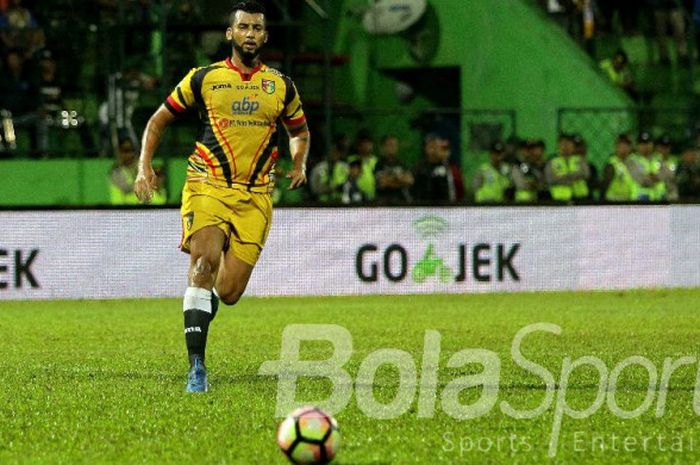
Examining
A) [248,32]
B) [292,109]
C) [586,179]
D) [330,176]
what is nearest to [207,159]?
[292,109]

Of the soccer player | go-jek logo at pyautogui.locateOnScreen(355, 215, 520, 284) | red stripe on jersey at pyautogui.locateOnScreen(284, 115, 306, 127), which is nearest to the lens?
the soccer player

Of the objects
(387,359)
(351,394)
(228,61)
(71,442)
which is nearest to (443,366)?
(387,359)

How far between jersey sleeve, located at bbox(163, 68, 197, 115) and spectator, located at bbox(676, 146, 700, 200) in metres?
13.4

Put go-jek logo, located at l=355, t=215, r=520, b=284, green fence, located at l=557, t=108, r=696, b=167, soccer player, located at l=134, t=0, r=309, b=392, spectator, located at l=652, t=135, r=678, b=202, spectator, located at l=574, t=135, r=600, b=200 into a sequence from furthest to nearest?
1. green fence, located at l=557, t=108, r=696, b=167
2. spectator, located at l=652, t=135, r=678, b=202
3. spectator, located at l=574, t=135, r=600, b=200
4. go-jek logo, located at l=355, t=215, r=520, b=284
5. soccer player, located at l=134, t=0, r=309, b=392

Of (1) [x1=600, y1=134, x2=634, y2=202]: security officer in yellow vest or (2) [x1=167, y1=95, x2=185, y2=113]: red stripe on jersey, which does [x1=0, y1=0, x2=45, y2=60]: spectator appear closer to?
(1) [x1=600, y1=134, x2=634, y2=202]: security officer in yellow vest

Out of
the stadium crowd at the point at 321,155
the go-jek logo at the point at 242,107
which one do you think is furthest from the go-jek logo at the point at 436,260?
the go-jek logo at the point at 242,107

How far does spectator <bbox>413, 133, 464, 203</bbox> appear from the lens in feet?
70.3

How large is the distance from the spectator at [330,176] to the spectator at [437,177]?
41.0 inches

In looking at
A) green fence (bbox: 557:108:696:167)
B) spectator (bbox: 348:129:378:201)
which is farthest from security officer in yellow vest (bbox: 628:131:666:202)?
spectator (bbox: 348:129:378:201)

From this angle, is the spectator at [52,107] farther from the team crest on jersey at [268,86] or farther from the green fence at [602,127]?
the team crest on jersey at [268,86]

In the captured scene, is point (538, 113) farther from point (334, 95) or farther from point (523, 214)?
point (523, 214)

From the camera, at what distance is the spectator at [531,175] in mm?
21547

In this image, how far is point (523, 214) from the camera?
19812 millimetres

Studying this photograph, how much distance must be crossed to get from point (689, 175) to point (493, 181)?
2970 millimetres
